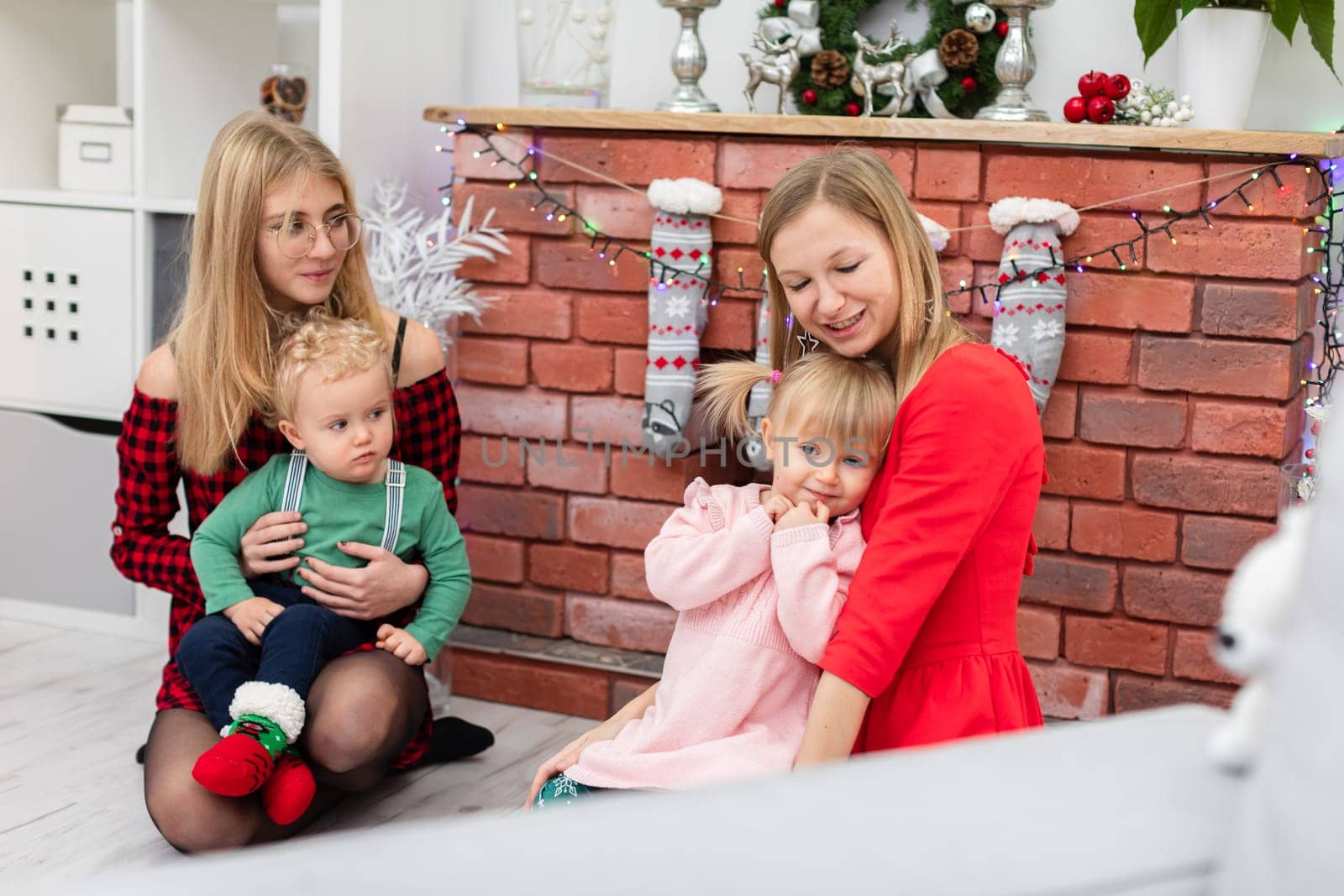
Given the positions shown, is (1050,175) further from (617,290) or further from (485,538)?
(485,538)

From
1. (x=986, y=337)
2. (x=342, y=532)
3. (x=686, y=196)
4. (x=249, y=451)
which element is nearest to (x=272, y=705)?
(x=342, y=532)

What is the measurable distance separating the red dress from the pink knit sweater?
54mm

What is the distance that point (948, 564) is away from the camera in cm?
131

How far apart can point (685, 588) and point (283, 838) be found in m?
0.83

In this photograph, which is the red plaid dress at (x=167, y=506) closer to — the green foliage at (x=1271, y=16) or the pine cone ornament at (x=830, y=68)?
the pine cone ornament at (x=830, y=68)

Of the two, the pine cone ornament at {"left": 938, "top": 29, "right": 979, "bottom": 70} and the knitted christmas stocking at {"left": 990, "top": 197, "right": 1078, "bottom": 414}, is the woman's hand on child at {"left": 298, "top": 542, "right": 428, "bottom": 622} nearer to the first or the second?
the knitted christmas stocking at {"left": 990, "top": 197, "right": 1078, "bottom": 414}

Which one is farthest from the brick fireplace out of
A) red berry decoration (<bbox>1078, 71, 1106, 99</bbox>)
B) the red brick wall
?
red berry decoration (<bbox>1078, 71, 1106, 99</bbox>)

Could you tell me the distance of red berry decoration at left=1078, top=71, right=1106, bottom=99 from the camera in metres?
2.22

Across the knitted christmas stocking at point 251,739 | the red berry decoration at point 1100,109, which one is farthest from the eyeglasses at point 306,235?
the red berry decoration at point 1100,109

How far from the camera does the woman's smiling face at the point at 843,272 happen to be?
4.64 feet

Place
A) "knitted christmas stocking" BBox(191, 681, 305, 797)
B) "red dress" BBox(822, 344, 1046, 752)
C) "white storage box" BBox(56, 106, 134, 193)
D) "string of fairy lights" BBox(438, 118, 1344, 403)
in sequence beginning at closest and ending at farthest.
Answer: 1. "red dress" BBox(822, 344, 1046, 752)
2. "knitted christmas stocking" BBox(191, 681, 305, 797)
3. "string of fairy lights" BBox(438, 118, 1344, 403)
4. "white storage box" BBox(56, 106, 134, 193)

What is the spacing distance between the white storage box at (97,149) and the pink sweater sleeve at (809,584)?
1.96m

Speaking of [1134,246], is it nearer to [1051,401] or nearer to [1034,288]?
[1034,288]

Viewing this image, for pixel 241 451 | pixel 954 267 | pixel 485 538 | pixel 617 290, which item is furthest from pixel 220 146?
pixel 954 267
